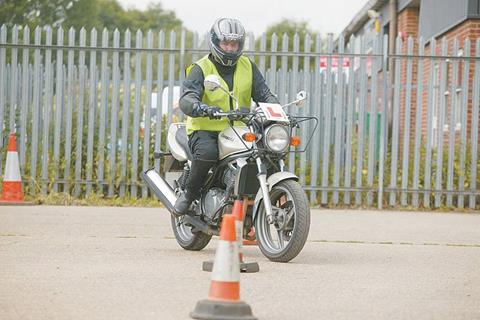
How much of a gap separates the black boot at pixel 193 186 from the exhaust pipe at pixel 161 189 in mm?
213

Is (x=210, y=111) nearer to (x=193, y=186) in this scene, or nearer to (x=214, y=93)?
(x=214, y=93)

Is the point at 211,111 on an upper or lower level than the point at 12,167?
upper

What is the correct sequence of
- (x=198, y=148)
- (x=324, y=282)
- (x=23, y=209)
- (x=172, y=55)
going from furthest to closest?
(x=172, y=55) < (x=23, y=209) < (x=198, y=148) < (x=324, y=282)

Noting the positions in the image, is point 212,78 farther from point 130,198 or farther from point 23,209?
point 130,198

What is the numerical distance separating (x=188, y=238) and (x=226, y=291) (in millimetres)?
3804

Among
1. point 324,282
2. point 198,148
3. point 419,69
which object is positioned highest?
point 419,69

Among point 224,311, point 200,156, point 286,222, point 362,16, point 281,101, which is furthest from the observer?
point 362,16

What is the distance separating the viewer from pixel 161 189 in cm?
1016

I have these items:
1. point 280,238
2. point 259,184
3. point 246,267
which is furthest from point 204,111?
point 246,267

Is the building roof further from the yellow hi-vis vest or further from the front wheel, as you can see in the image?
the front wheel

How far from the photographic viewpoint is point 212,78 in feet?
28.3

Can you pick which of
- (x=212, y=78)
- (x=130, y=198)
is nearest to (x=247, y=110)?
(x=212, y=78)

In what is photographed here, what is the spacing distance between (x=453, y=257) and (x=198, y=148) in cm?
242

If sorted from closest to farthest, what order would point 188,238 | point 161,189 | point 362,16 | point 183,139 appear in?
point 183,139 → point 188,238 → point 161,189 → point 362,16
